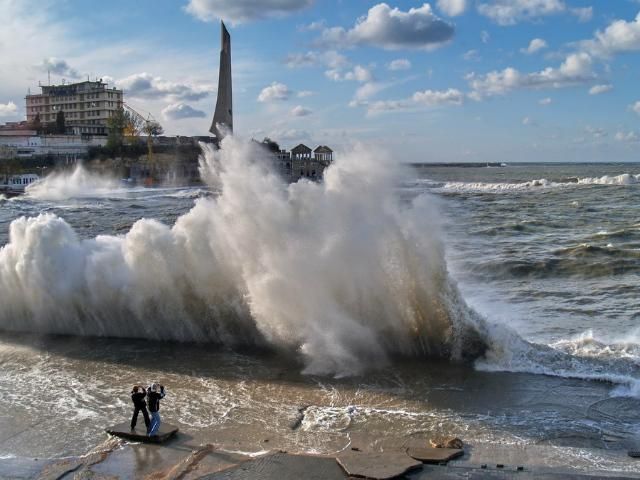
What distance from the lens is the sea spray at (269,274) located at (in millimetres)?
14617

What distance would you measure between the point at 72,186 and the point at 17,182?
741 cm

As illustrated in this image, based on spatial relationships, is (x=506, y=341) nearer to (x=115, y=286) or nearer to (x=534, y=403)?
(x=534, y=403)

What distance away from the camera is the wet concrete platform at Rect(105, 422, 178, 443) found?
994 cm

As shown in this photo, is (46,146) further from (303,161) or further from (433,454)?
(433,454)

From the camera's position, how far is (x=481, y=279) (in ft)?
77.8

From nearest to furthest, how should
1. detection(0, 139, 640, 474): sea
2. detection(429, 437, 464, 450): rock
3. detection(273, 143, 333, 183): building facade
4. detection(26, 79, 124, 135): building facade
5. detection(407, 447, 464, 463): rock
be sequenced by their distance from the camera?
1. detection(407, 447, 464, 463): rock
2. detection(429, 437, 464, 450): rock
3. detection(0, 139, 640, 474): sea
4. detection(273, 143, 333, 183): building facade
5. detection(26, 79, 124, 135): building facade

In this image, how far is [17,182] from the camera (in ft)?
279

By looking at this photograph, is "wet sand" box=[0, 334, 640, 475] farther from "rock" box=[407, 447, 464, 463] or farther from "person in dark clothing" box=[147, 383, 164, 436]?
"person in dark clothing" box=[147, 383, 164, 436]

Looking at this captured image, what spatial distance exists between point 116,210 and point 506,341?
48693mm

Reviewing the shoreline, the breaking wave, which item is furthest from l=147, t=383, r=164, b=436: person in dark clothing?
the breaking wave

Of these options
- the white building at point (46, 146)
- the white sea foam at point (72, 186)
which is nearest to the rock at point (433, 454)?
the white sea foam at point (72, 186)

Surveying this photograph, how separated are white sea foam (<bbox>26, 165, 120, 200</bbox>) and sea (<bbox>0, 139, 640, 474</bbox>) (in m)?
60.3

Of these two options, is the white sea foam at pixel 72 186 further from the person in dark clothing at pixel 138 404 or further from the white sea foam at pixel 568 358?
the person in dark clothing at pixel 138 404

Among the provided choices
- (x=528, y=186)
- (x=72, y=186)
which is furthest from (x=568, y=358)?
(x=528, y=186)
